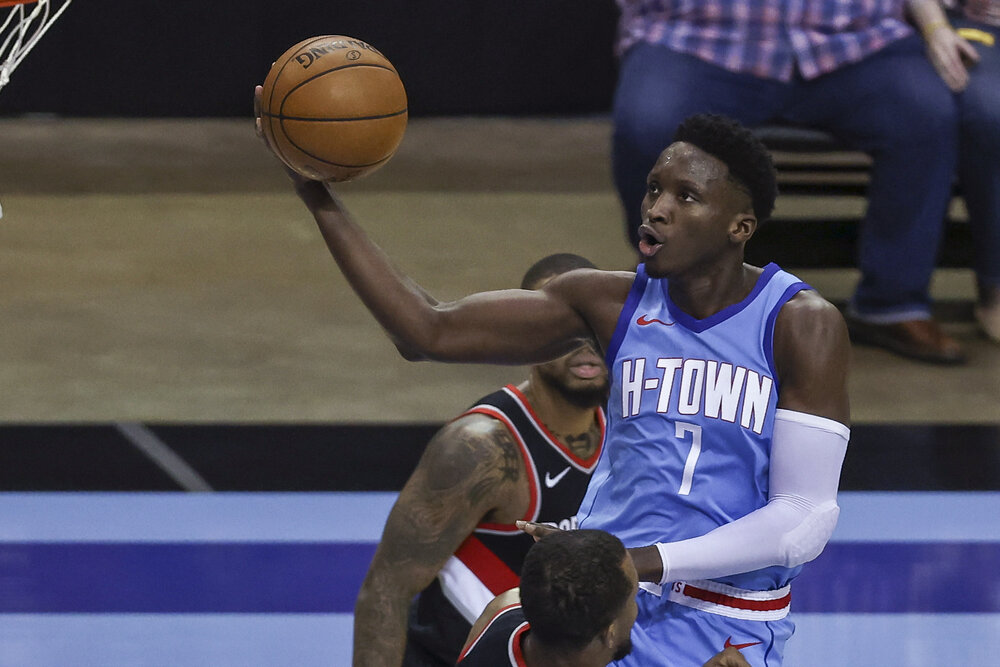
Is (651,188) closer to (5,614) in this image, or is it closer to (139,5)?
(5,614)

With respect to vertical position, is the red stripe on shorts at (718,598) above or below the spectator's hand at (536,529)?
below

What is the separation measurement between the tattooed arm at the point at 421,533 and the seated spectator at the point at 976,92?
3694 millimetres

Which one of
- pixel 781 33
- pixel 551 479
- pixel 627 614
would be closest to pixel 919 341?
pixel 781 33

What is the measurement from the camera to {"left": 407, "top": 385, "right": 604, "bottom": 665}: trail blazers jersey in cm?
316

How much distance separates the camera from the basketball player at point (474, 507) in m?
3.10

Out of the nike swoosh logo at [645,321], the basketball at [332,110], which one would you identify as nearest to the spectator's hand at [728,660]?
the nike swoosh logo at [645,321]

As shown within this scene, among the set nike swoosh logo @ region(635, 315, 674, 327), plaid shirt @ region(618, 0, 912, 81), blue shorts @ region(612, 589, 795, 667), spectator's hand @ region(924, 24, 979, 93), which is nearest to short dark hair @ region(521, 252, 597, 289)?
nike swoosh logo @ region(635, 315, 674, 327)

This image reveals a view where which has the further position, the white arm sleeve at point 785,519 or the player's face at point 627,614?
the white arm sleeve at point 785,519

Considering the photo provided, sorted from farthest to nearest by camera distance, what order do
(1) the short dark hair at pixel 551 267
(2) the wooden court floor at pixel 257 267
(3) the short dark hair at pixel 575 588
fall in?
1. (2) the wooden court floor at pixel 257 267
2. (1) the short dark hair at pixel 551 267
3. (3) the short dark hair at pixel 575 588

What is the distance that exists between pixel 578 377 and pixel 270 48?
7708mm

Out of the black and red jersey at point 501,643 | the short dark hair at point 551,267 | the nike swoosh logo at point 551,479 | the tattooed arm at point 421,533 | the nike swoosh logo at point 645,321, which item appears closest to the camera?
the black and red jersey at point 501,643

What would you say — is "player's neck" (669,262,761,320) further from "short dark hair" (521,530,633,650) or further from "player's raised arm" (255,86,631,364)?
"short dark hair" (521,530,633,650)

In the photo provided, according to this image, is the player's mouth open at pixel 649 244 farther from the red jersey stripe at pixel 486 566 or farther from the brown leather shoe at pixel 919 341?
the brown leather shoe at pixel 919 341

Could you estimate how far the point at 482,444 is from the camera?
315 centimetres
